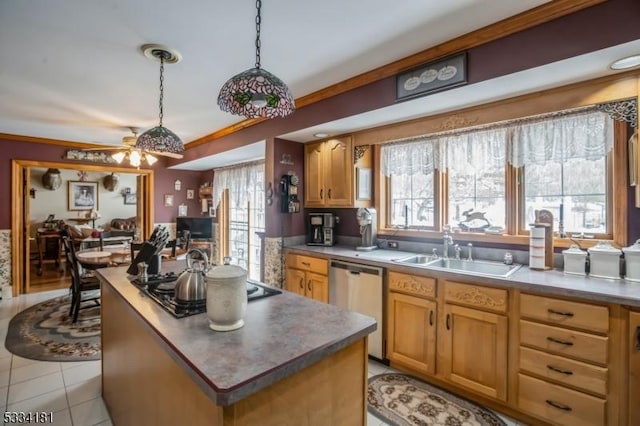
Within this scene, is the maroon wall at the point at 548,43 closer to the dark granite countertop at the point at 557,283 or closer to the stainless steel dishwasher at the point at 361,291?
the dark granite countertop at the point at 557,283

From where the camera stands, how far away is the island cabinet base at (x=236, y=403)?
98cm

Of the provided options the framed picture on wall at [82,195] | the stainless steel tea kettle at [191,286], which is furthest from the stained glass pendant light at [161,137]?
the framed picture on wall at [82,195]

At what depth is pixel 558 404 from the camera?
6.16 feet

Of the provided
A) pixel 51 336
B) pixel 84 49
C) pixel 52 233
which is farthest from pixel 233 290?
pixel 52 233

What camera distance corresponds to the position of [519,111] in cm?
236

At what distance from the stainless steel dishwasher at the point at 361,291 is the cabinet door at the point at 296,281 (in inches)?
15.8

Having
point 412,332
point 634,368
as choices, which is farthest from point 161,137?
point 634,368

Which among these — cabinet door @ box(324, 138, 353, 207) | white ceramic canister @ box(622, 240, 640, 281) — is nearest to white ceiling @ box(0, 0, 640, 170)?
cabinet door @ box(324, 138, 353, 207)

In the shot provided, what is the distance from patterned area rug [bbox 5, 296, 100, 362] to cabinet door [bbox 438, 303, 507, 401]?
3.12 m

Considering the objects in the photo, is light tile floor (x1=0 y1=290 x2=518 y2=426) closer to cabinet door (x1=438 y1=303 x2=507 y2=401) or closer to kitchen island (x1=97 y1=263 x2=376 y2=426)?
cabinet door (x1=438 y1=303 x2=507 y2=401)

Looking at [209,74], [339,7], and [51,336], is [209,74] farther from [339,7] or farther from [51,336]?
[51,336]

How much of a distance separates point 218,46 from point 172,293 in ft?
5.58

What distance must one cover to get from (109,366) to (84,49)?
2235 millimetres

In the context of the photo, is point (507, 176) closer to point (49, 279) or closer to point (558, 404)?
point (558, 404)
